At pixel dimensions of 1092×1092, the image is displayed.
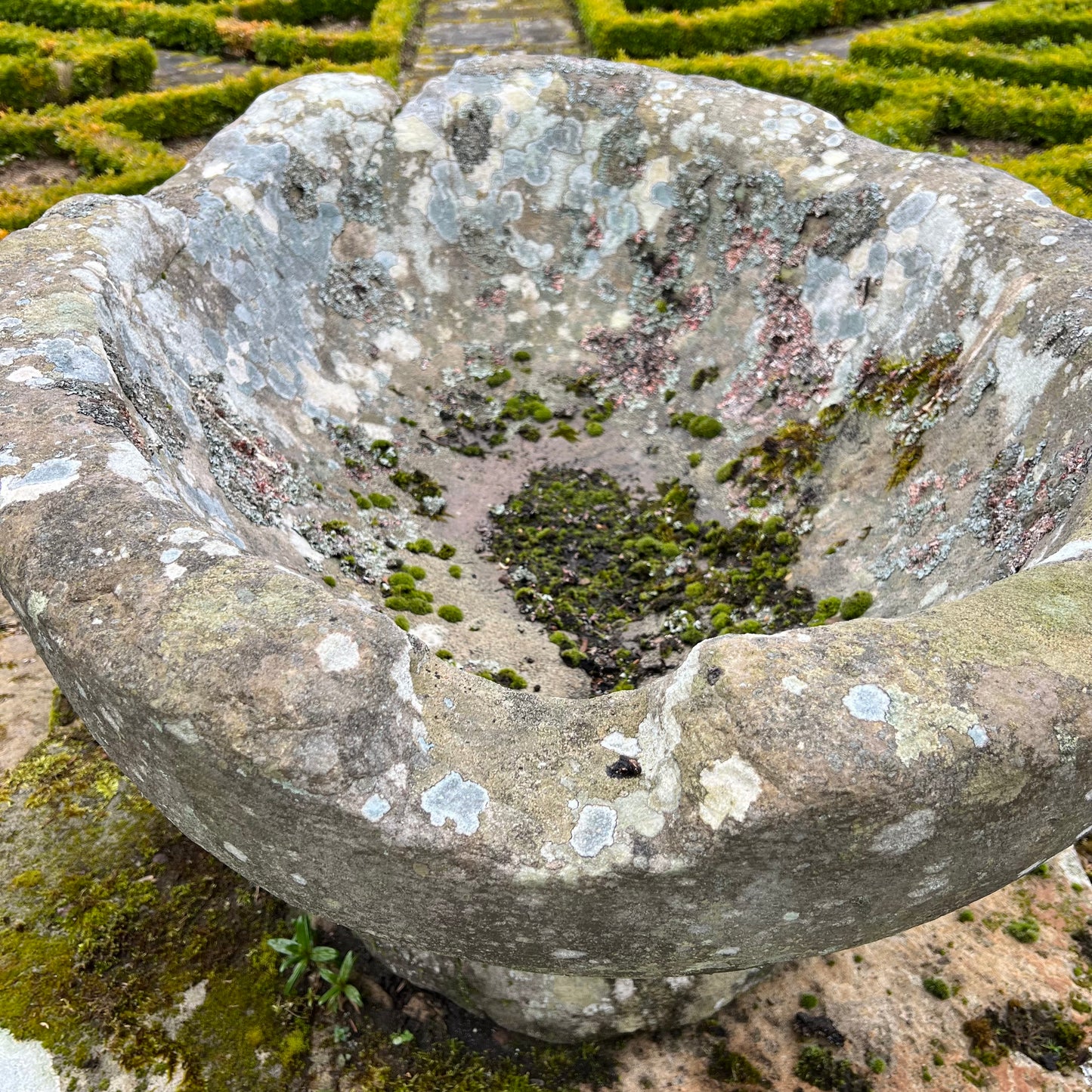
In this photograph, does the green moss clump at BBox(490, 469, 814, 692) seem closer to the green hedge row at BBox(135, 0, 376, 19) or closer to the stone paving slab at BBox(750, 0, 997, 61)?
the stone paving slab at BBox(750, 0, 997, 61)

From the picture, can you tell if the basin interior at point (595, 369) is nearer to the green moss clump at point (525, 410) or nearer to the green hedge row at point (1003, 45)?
the green moss clump at point (525, 410)

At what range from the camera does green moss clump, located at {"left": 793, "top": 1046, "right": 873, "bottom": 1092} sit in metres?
3.80

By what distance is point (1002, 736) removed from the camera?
2318mm

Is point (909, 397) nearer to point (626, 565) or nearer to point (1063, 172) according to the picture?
point (626, 565)

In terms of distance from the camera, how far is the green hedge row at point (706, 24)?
13.5 metres

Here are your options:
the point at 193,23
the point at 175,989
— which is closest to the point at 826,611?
the point at 175,989

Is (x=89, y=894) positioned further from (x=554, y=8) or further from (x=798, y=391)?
(x=554, y=8)

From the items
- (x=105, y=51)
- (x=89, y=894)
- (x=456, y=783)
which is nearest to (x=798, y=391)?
(x=456, y=783)

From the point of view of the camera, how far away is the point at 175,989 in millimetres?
4035

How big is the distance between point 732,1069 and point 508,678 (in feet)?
6.54

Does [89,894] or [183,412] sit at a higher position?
[183,412]

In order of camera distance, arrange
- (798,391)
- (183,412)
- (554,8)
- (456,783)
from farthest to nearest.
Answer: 1. (554,8)
2. (798,391)
3. (183,412)
4. (456,783)

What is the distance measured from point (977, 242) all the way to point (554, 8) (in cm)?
1484

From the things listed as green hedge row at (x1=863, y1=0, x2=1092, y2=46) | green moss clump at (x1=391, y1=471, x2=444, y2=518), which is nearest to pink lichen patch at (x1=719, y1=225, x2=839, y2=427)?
green moss clump at (x1=391, y1=471, x2=444, y2=518)
